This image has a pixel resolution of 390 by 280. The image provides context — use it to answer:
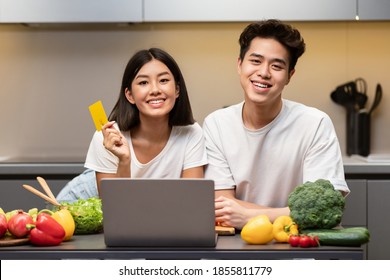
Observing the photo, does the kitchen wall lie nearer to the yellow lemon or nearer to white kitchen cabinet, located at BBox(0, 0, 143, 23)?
white kitchen cabinet, located at BBox(0, 0, 143, 23)

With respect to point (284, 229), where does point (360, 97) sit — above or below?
above

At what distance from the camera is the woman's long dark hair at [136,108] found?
2891mm

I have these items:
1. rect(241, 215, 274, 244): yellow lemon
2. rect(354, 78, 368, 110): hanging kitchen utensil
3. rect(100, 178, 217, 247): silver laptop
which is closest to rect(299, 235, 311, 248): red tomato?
rect(241, 215, 274, 244): yellow lemon

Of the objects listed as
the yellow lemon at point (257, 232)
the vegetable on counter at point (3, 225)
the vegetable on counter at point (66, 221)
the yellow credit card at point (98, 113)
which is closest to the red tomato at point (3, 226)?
the vegetable on counter at point (3, 225)

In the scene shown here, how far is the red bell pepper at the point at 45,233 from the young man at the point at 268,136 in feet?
2.61

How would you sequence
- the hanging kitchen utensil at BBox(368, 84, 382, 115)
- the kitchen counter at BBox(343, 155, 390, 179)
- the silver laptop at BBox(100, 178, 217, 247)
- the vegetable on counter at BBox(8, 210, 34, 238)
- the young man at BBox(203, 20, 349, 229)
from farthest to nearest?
the hanging kitchen utensil at BBox(368, 84, 382, 115)
the kitchen counter at BBox(343, 155, 390, 179)
the young man at BBox(203, 20, 349, 229)
the vegetable on counter at BBox(8, 210, 34, 238)
the silver laptop at BBox(100, 178, 217, 247)

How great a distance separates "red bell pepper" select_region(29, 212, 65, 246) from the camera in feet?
7.52

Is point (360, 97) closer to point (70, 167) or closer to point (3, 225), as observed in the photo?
point (70, 167)

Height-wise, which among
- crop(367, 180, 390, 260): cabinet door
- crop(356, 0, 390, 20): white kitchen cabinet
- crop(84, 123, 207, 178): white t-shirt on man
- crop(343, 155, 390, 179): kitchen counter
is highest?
crop(356, 0, 390, 20): white kitchen cabinet

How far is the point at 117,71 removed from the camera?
Answer: 4.65 meters

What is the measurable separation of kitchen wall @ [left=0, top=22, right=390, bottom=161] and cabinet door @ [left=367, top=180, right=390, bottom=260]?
63cm

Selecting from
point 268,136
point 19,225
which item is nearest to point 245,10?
point 268,136

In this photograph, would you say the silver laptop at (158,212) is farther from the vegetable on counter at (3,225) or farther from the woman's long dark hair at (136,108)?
the woman's long dark hair at (136,108)

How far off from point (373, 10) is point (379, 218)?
1.14 m
